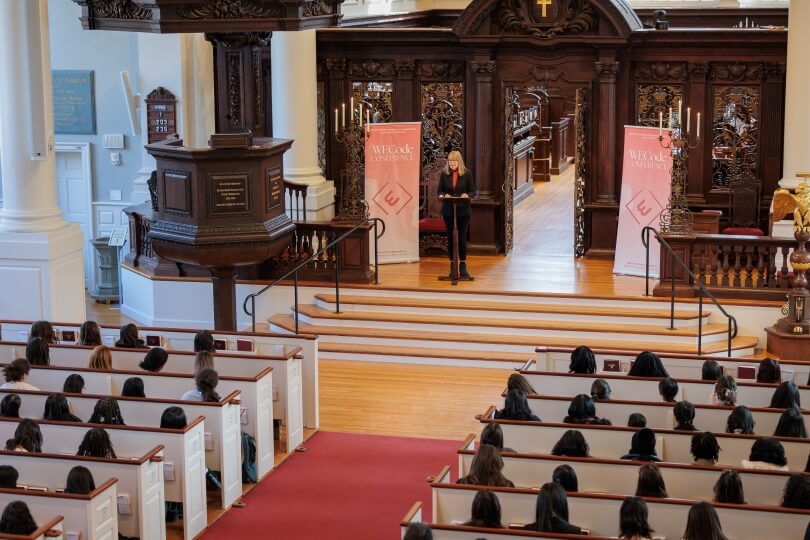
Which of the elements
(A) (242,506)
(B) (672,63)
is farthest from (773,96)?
(A) (242,506)

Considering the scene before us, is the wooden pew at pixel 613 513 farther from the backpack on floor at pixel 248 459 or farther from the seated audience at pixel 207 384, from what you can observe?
the backpack on floor at pixel 248 459

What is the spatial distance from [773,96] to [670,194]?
7.52 ft

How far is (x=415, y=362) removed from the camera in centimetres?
1527

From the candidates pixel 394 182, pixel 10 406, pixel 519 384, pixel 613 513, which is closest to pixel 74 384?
pixel 10 406

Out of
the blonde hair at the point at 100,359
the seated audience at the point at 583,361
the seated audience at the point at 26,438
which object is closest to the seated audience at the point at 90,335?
the blonde hair at the point at 100,359

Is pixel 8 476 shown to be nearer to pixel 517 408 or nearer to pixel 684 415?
pixel 517 408

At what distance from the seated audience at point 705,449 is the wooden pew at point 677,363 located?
2.43 meters

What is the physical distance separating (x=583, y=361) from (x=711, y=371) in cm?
110

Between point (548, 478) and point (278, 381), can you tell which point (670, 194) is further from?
point (548, 478)

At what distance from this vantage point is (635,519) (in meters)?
7.86

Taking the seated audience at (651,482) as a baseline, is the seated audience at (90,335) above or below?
above

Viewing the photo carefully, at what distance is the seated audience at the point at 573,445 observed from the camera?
376 inches

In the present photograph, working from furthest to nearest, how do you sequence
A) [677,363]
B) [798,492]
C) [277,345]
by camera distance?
[277,345]
[677,363]
[798,492]

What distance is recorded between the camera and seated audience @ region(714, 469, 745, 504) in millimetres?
8375
